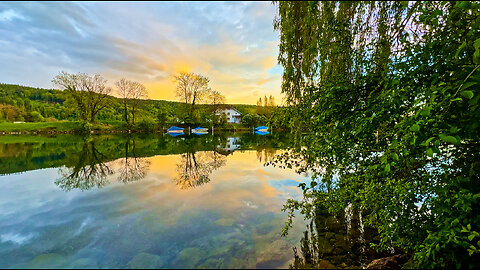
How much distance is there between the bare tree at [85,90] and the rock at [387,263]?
65.4m

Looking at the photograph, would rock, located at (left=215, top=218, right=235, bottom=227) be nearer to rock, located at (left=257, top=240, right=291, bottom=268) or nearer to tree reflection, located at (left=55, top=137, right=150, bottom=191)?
rock, located at (left=257, top=240, right=291, bottom=268)

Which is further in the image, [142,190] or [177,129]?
[177,129]

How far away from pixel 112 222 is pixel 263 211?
508 cm

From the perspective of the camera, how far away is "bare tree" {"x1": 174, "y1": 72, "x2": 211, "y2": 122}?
192 feet

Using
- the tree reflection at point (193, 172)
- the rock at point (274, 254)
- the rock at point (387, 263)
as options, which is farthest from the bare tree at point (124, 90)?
the rock at point (387, 263)

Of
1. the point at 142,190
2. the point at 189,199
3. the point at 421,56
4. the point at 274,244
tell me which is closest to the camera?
the point at 421,56

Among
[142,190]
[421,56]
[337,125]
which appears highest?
[421,56]

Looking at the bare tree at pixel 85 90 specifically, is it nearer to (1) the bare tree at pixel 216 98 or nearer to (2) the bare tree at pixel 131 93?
(2) the bare tree at pixel 131 93

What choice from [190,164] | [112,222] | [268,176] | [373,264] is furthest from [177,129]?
[373,264]

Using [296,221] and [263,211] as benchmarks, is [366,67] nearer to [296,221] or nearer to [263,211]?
[296,221]

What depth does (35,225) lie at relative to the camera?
21.7 ft

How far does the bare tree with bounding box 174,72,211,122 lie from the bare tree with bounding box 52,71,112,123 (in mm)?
19554

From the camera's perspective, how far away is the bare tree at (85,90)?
51.0 meters

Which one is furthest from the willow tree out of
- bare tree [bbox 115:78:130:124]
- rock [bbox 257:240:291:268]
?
bare tree [bbox 115:78:130:124]
